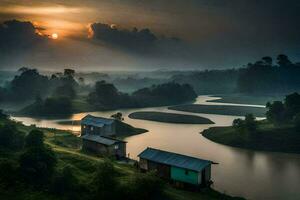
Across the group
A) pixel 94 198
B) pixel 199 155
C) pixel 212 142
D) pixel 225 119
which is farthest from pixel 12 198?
pixel 225 119

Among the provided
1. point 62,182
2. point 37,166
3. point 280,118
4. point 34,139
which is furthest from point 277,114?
point 37,166

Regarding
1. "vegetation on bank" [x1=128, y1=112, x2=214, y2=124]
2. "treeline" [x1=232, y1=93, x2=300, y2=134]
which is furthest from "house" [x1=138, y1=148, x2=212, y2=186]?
"vegetation on bank" [x1=128, y1=112, x2=214, y2=124]

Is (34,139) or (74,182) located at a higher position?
(34,139)

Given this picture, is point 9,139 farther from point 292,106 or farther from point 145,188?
point 292,106

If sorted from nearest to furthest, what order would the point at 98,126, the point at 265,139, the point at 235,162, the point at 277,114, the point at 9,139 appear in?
the point at 9,139 → the point at 235,162 → the point at 98,126 → the point at 265,139 → the point at 277,114

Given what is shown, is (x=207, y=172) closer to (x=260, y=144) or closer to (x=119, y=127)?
(x=260, y=144)

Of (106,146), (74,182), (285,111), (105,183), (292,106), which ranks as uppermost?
(292,106)

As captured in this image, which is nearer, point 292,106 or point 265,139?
point 265,139
